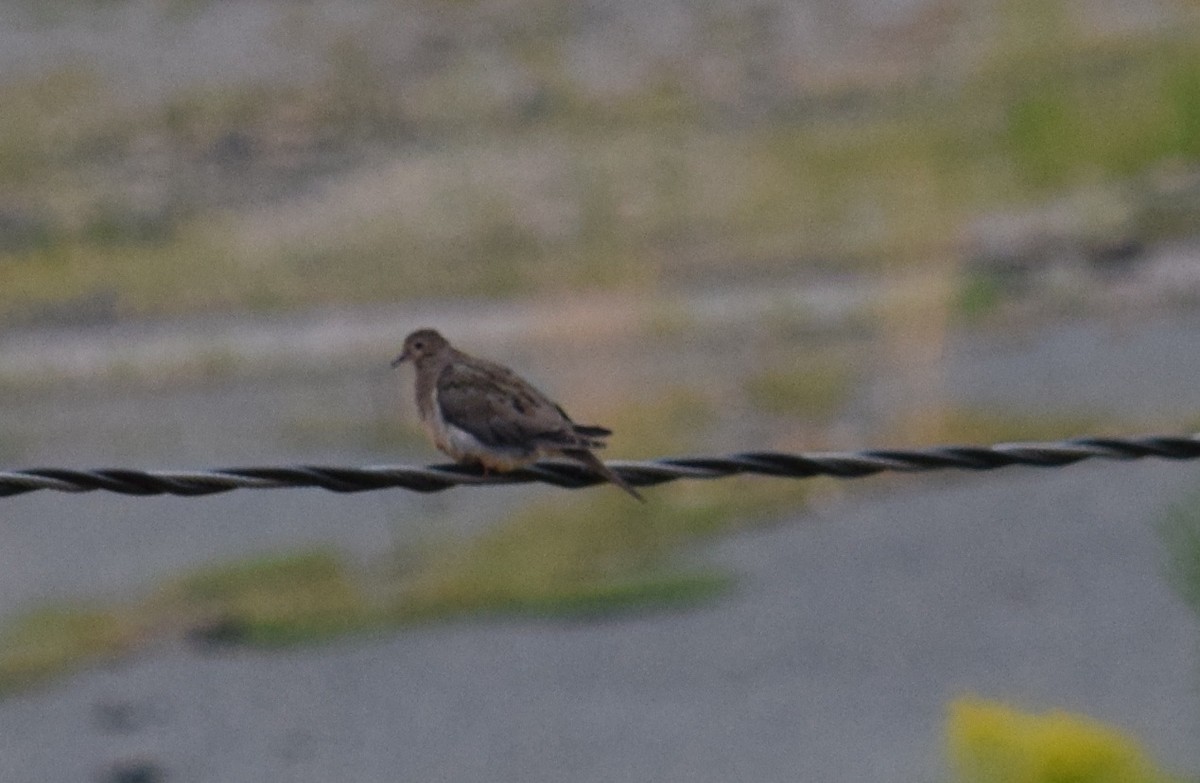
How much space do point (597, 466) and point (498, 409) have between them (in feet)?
2.12

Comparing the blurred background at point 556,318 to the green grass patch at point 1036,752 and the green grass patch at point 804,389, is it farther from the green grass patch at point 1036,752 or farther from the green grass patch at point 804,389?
the green grass patch at point 1036,752

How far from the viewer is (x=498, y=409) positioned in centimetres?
283

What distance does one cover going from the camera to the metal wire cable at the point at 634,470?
1.97m

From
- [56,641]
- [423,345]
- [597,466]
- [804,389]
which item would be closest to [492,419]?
[423,345]

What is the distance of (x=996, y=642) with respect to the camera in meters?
3.50

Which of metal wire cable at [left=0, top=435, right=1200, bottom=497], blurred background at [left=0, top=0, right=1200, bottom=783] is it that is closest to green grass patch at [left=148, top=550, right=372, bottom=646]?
blurred background at [left=0, top=0, right=1200, bottom=783]

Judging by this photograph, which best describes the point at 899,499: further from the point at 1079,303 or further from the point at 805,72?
the point at 805,72

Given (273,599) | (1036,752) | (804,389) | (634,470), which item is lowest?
(1036,752)

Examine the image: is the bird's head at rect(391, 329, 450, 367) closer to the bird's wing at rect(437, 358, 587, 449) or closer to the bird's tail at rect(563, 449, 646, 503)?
the bird's wing at rect(437, 358, 587, 449)

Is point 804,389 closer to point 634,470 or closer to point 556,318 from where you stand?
point 556,318

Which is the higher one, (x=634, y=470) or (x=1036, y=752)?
(x=634, y=470)

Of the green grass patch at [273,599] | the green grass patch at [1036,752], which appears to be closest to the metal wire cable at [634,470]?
the green grass patch at [1036,752]

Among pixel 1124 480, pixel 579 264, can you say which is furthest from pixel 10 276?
pixel 1124 480

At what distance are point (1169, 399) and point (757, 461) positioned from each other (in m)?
2.42
